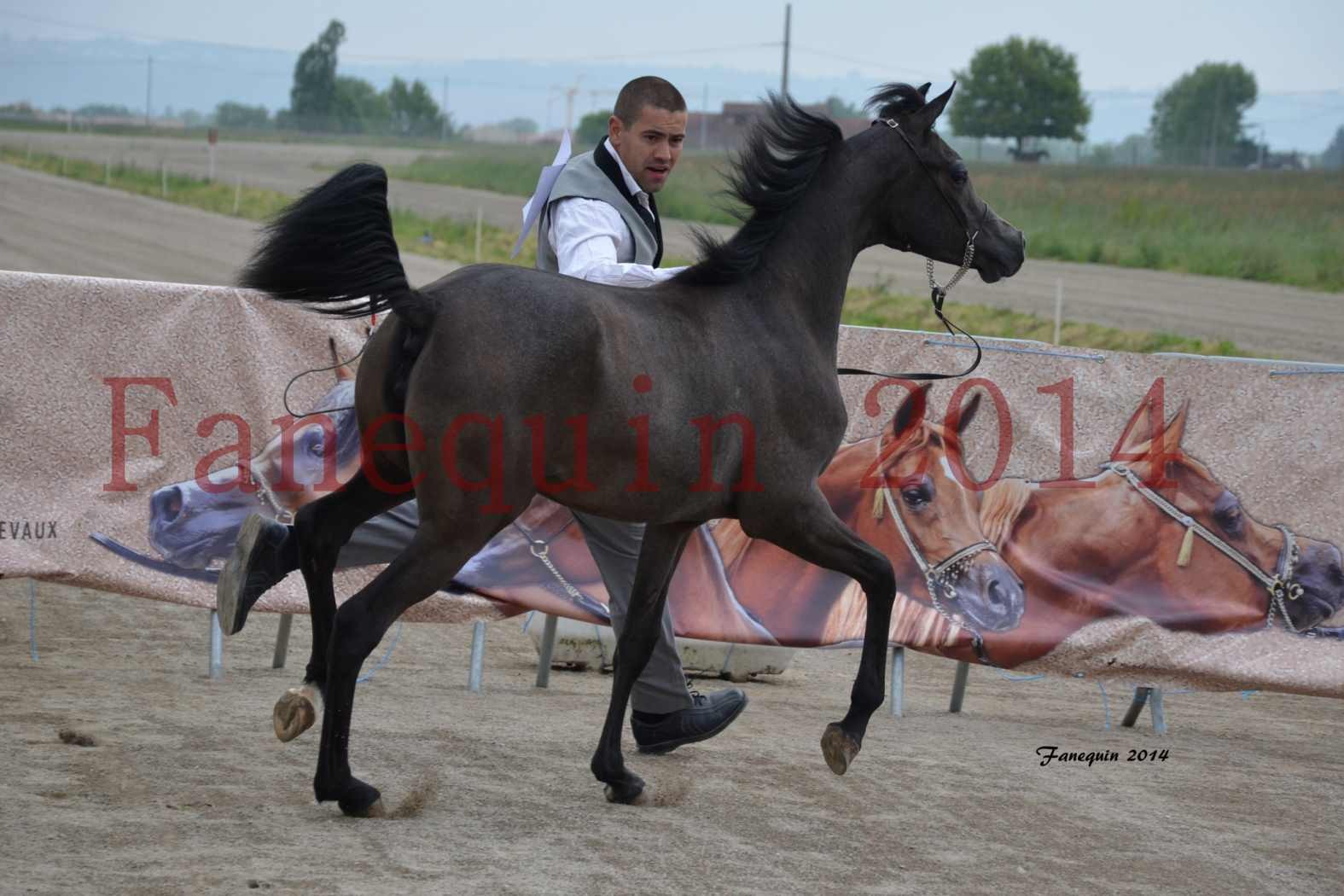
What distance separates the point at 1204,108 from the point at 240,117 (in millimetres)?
74115

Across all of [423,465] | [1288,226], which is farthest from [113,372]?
[1288,226]

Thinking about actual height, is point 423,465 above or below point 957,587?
above

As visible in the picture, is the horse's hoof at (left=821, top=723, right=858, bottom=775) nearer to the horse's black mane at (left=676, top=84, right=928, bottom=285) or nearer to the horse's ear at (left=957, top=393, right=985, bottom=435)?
the horse's black mane at (left=676, top=84, right=928, bottom=285)

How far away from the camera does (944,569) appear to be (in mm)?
6340

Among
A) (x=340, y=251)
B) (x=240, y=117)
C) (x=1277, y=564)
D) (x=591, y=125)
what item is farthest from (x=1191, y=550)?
(x=240, y=117)

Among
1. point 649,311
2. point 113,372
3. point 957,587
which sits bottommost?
point 957,587

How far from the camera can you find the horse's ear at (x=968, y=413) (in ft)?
21.1

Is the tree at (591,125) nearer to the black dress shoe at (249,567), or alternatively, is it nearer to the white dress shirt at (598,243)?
the white dress shirt at (598,243)

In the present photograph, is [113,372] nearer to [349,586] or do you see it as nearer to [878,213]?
[349,586]

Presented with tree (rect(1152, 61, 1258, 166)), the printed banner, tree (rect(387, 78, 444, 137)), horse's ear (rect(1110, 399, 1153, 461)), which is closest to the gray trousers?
the printed banner

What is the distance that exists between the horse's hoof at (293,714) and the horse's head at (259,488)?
1.85 meters

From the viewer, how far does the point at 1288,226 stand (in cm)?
3281

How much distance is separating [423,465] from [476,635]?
2251 millimetres

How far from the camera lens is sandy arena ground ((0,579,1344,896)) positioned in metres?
3.94
